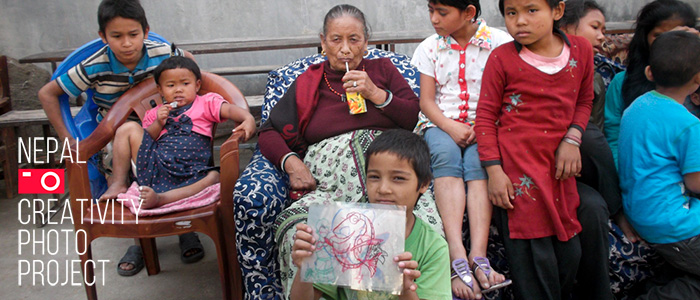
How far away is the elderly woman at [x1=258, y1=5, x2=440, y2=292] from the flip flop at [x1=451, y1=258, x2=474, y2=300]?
33cm

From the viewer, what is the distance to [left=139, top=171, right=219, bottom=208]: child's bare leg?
2.48 meters

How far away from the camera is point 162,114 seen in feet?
9.27

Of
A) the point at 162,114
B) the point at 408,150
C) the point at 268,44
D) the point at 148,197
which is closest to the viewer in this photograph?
the point at 408,150

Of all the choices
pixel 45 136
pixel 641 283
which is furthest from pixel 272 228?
pixel 45 136

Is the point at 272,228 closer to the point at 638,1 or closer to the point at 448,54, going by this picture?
the point at 448,54

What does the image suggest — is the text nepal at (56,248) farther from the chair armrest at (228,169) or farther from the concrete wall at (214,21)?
the concrete wall at (214,21)

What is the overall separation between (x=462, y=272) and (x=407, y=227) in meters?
0.39

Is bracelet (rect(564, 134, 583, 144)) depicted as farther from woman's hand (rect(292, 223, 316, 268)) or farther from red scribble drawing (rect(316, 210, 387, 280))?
woman's hand (rect(292, 223, 316, 268))

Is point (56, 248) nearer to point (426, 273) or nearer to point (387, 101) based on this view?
point (387, 101)

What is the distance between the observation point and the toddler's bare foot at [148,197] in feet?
8.11

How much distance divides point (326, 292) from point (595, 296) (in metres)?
1.26

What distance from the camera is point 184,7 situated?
580 centimetres

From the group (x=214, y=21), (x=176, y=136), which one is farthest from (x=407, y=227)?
(x=214, y=21)

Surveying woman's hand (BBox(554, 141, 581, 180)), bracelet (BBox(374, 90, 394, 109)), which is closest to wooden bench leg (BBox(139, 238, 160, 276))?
bracelet (BBox(374, 90, 394, 109))
